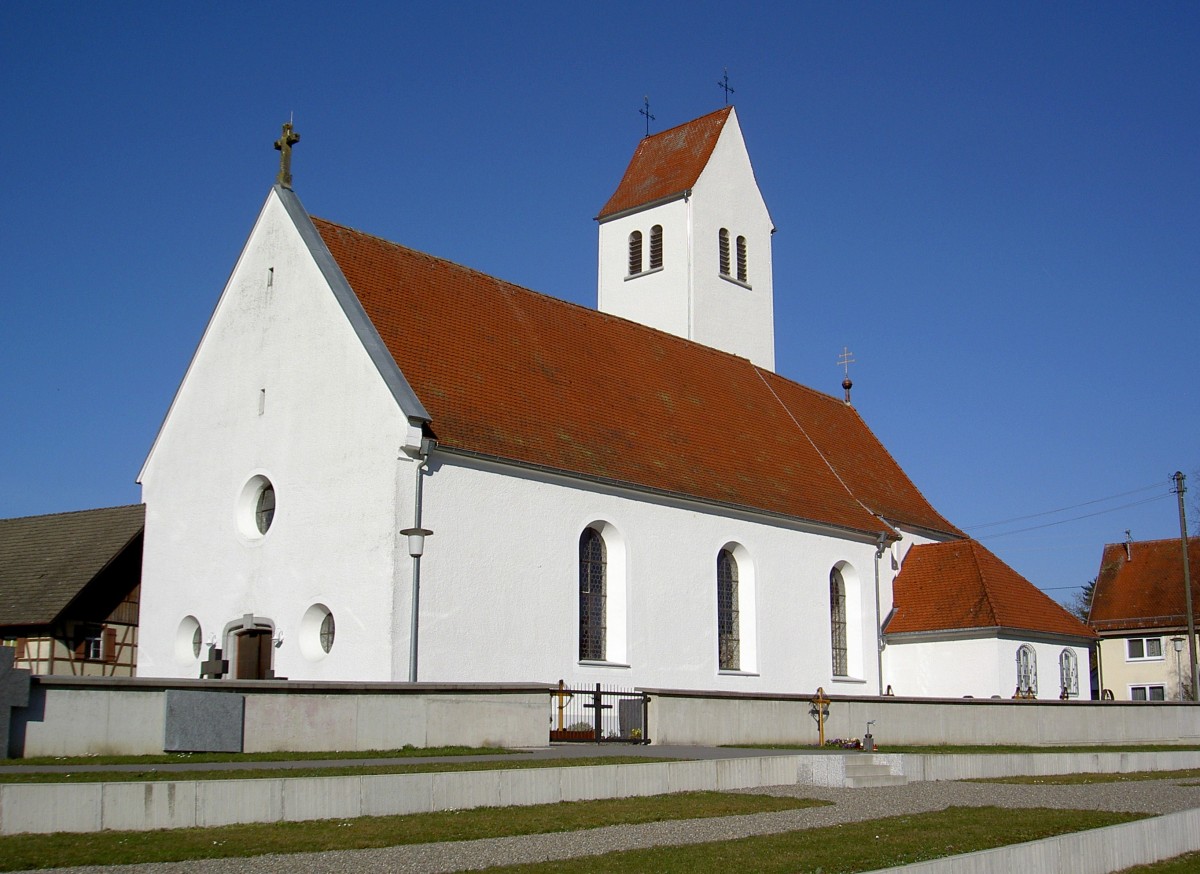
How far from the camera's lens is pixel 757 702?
20.7 metres

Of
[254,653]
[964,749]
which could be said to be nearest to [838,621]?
[964,749]

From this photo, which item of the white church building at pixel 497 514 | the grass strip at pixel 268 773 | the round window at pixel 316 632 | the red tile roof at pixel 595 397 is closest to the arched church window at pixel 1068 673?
the white church building at pixel 497 514

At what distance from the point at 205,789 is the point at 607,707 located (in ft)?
33.7

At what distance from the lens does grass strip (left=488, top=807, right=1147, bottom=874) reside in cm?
917

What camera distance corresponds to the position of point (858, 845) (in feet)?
34.3

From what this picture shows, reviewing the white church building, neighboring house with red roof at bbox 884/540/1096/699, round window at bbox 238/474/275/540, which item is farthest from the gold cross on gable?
neighboring house with red roof at bbox 884/540/1096/699

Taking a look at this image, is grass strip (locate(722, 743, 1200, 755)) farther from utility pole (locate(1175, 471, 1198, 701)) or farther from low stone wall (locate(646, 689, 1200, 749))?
utility pole (locate(1175, 471, 1198, 701))

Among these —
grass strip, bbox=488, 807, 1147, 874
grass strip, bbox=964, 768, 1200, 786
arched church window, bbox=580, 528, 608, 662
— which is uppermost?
arched church window, bbox=580, 528, 608, 662

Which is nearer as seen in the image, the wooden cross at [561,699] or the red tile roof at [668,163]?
the wooden cross at [561,699]

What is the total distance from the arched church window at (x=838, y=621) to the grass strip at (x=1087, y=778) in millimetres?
10075

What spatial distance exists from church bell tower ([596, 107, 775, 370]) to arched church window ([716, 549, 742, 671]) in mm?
8834

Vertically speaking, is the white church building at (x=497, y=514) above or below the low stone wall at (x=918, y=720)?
above

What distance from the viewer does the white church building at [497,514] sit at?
20922mm

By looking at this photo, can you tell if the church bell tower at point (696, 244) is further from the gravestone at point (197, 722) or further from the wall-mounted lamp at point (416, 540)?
the gravestone at point (197, 722)
